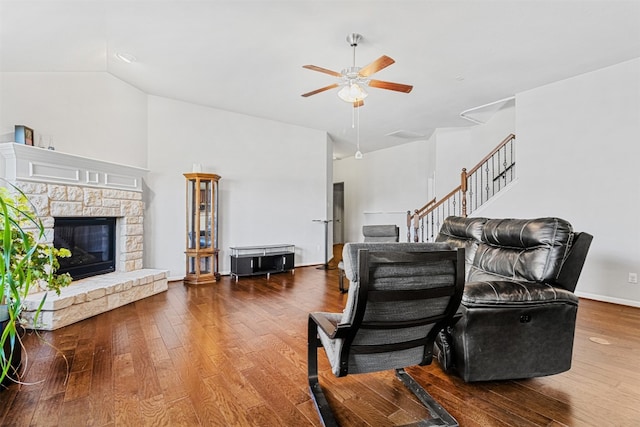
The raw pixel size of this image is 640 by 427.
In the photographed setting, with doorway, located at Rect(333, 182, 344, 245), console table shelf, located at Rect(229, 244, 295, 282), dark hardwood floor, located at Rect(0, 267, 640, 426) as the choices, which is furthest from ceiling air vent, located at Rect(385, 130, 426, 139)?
dark hardwood floor, located at Rect(0, 267, 640, 426)

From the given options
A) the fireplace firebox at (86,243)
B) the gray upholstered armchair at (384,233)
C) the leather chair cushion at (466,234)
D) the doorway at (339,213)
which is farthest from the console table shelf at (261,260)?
the doorway at (339,213)

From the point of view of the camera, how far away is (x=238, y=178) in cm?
549

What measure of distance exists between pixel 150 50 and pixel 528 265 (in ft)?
13.8

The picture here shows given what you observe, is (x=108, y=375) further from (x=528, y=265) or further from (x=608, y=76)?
(x=608, y=76)

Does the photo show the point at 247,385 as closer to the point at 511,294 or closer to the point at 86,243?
the point at 511,294

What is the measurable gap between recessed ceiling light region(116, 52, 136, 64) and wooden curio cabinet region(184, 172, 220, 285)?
5.45 feet

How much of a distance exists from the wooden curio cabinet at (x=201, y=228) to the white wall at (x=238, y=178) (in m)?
0.22

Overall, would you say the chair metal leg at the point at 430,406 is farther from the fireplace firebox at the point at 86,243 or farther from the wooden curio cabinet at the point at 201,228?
the fireplace firebox at the point at 86,243

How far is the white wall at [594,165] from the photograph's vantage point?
12.0ft

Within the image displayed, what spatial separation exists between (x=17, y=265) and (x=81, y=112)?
12.0 feet

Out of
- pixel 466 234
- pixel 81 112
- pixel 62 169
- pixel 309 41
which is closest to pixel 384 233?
pixel 466 234

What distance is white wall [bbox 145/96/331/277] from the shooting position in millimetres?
4797

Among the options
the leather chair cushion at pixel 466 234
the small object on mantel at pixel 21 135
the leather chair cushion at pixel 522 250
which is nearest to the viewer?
the leather chair cushion at pixel 522 250

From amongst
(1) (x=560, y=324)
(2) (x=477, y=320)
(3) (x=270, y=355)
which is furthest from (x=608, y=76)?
(3) (x=270, y=355)
